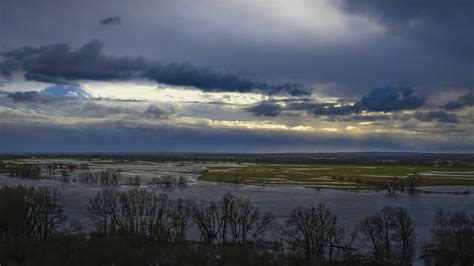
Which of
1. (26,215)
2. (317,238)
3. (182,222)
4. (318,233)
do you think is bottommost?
(317,238)

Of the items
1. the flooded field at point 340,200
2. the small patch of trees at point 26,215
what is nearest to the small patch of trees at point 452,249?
the flooded field at point 340,200

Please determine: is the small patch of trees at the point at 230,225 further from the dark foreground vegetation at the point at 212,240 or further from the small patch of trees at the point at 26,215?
the small patch of trees at the point at 26,215

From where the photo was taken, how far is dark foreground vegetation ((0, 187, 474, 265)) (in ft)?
89.8

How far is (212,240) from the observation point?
3744 cm

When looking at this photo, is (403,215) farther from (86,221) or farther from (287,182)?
(287,182)

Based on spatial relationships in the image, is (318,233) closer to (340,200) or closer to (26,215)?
(26,215)

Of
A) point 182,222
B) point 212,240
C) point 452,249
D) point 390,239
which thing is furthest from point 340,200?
point 452,249

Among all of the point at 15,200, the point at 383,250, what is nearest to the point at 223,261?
the point at 383,250

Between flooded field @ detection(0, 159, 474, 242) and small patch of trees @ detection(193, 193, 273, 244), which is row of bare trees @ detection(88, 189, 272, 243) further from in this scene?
flooded field @ detection(0, 159, 474, 242)

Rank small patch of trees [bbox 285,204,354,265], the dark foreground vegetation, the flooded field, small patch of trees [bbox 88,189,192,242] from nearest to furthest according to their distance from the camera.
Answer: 1. the dark foreground vegetation
2. small patch of trees [bbox 285,204,354,265]
3. small patch of trees [bbox 88,189,192,242]
4. the flooded field

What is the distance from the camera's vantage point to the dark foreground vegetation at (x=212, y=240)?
2738 cm

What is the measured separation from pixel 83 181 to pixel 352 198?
49547mm

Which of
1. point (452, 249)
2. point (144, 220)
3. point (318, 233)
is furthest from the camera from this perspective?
point (144, 220)

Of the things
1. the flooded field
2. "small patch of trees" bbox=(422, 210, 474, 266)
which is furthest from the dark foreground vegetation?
the flooded field
